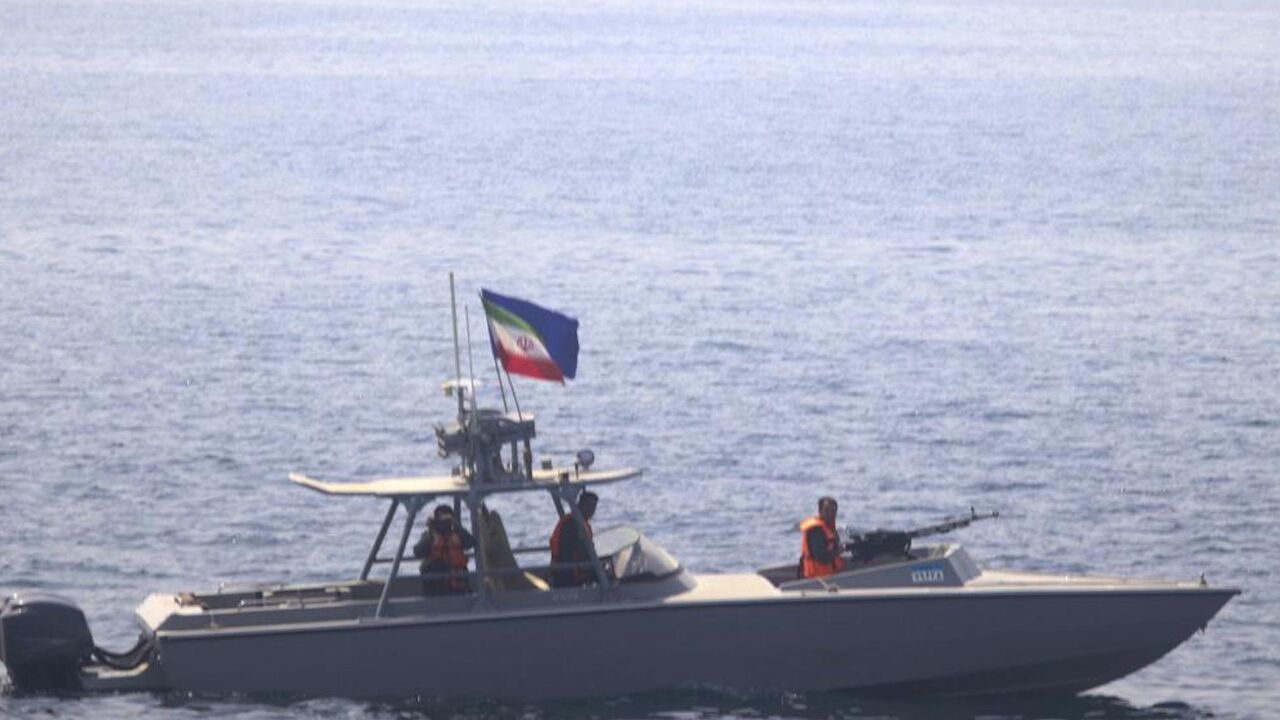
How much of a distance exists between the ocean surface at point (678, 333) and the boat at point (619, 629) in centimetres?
32

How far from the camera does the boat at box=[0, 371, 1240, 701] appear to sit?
26.7 m

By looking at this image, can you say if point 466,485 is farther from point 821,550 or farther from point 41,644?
point 41,644

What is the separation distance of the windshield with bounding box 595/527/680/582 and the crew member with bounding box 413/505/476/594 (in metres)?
1.35

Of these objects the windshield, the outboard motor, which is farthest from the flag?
the outboard motor

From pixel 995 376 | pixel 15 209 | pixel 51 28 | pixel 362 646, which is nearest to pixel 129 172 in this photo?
pixel 15 209

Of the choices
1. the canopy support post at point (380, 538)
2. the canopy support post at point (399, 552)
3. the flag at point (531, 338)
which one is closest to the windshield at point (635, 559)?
the flag at point (531, 338)

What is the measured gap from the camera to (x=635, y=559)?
88.6 feet

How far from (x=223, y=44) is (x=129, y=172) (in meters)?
79.2

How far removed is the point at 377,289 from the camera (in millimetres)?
65500

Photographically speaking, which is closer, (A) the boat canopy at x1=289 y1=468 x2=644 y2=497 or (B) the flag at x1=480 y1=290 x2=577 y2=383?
(A) the boat canopy at x1=289 y1=468 x2=644 y2=497

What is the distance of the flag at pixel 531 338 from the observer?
1060 inches

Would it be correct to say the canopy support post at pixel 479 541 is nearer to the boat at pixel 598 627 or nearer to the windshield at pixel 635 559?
the boat at pixel 598 627

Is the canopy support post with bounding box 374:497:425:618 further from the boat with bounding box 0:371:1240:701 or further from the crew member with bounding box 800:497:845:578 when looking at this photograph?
the crew member with bounding box 800:497:845:578

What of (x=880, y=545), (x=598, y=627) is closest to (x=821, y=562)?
(x=880, y=545)
